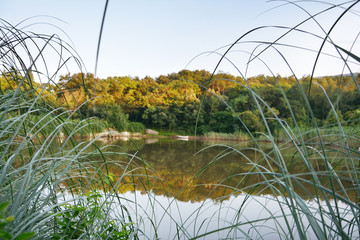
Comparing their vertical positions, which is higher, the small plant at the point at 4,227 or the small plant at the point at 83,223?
the small plant at the point at 4,227

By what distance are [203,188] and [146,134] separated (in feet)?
28.2

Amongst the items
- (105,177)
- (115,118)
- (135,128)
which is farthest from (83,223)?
(135,128)

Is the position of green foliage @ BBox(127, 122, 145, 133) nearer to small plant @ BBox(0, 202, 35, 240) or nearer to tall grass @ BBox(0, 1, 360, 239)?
tall grass @ BBox(0, 1, 360, 239)

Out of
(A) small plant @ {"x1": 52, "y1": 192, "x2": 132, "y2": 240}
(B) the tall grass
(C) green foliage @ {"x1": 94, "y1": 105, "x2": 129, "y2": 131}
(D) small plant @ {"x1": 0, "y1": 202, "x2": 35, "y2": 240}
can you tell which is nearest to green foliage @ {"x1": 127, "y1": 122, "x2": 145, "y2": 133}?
(C) green foliage @ {"x1": 94, "y1": 105, "x2": 129, "y2": 131}

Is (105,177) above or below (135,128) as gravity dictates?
above

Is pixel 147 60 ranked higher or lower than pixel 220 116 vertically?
higher

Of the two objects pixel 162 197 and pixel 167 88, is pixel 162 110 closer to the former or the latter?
pixel 167 88

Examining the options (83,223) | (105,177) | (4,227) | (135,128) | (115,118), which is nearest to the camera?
(4,227)

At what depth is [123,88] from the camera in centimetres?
1239

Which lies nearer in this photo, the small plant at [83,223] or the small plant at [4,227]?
the small plant at [4,227]

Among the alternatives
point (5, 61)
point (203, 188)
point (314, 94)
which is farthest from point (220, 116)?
point (5, 61)

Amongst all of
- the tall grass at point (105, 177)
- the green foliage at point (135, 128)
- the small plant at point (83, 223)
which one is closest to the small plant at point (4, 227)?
the tall grass at point (105, 177)

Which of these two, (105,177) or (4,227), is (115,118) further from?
(4,227)

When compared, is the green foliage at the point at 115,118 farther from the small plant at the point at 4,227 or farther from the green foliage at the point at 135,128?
the small plant at the point at 4,227
